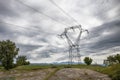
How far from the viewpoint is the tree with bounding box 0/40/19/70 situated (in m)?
99.0

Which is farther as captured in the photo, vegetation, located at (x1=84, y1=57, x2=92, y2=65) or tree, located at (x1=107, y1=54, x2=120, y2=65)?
tree, located at (x1=107, y1=54, x2=120, y2=65)

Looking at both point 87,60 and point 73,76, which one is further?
point 87,60

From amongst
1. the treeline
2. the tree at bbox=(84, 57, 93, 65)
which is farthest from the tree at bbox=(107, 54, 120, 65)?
the treeline

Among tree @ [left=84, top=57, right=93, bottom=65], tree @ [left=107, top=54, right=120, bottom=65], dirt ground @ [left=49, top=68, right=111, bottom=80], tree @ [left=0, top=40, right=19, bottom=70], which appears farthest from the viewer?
tree @ [left=107, top=54, right=120, bottom=65]

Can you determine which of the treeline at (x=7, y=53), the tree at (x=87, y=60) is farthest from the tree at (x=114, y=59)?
the treeline at (x=7, y=53)

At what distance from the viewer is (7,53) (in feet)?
338

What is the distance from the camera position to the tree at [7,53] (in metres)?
99.0

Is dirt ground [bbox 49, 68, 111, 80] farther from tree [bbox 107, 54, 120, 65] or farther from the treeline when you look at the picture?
tree [bbox 107, 54, 120, 65]

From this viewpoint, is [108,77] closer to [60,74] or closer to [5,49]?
[60,74]

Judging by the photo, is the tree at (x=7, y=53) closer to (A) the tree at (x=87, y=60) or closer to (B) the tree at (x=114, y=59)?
(A) the tree at (x=87, y=60)

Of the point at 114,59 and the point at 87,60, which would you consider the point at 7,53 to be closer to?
the point at 87,60

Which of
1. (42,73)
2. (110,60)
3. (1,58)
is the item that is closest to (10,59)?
(1,58)

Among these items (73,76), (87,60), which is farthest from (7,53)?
(73,76)

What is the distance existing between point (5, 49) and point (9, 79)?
65.6 metres
